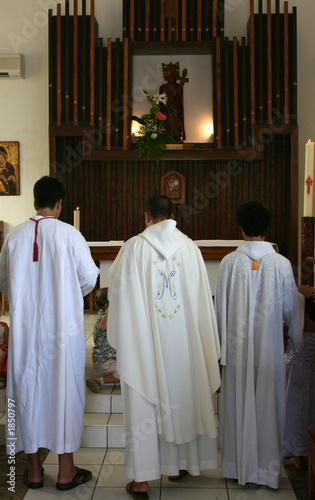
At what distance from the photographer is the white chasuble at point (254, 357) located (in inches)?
131

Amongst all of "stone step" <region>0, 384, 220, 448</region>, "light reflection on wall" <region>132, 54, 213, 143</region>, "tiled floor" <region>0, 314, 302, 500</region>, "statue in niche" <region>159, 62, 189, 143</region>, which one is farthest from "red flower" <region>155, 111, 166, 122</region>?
"tiled floor" <region>0, 314, 302, 500</region>

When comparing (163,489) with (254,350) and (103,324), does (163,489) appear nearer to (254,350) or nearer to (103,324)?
(254,350)

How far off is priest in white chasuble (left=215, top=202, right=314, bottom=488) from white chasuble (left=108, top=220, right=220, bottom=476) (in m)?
0.14

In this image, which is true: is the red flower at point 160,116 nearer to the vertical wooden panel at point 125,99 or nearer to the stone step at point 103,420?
the vertical wooden panel at point 125,99

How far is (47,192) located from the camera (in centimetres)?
332

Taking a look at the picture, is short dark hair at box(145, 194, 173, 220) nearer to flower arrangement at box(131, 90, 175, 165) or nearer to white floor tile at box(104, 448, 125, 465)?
white floor tile at box(104, 448, 125, 465)

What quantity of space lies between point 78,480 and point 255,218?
1.99 metres

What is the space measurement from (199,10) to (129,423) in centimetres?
632

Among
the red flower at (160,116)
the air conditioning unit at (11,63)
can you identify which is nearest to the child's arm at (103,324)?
the red flower at (160,116)

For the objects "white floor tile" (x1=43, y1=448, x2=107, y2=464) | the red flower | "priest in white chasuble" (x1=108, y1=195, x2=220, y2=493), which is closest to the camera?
"priest in white chasuble" (x1=108, y1=195, x2=220, y2=493)

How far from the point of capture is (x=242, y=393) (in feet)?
11.0

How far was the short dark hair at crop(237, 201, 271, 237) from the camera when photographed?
11.0ft

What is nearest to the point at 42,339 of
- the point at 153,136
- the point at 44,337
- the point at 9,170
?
the point at 44,337

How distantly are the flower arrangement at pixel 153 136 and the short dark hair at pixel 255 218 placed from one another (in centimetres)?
420
